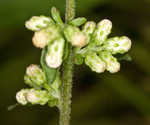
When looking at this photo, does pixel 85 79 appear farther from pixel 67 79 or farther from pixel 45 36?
pixel 45 36

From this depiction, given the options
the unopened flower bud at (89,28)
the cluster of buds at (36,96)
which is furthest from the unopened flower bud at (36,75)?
the unopened flower bud at (89,28)

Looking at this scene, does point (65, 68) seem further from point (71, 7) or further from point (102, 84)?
point (102, 84)

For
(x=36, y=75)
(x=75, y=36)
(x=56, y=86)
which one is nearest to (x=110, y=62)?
(x=56, y=86)

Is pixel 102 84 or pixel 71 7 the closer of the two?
pixel 71 7

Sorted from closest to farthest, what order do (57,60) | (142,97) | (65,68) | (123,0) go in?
1. (57,60)
2. (65,68)
3. (142,97)
4. (123,0)

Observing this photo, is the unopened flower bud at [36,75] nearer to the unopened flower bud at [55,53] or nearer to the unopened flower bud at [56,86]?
the unopened flower bud at [56,86]

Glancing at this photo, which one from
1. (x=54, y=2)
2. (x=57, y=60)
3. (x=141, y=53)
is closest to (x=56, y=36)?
(x=57, y=60)

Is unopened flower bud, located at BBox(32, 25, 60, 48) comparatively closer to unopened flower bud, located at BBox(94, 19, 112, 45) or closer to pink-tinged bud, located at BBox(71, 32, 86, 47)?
pink-tinged bud, located at BBox(71, 32, 86, 47)

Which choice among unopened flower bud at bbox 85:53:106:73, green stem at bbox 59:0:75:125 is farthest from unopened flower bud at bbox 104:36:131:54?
green stem at bbox 59:0:75:125
